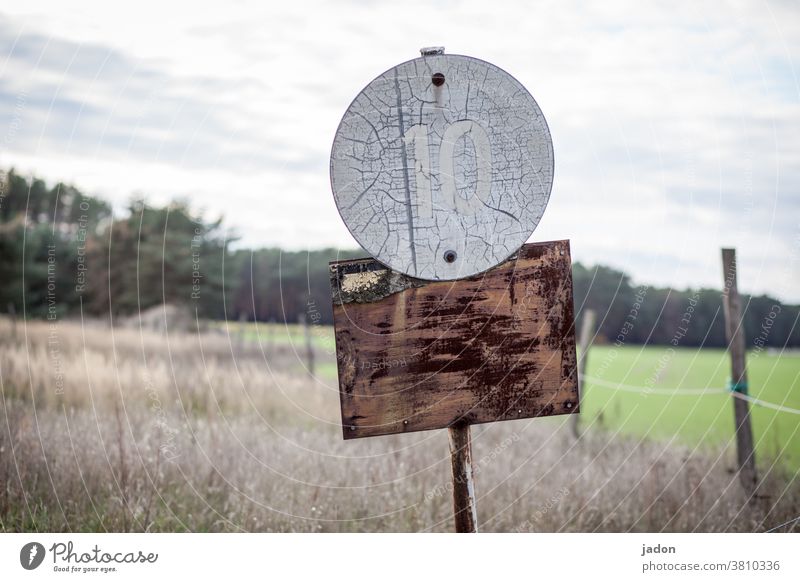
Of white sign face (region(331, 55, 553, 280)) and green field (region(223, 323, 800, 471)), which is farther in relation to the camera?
green field (region(223, 323, 800, 471))

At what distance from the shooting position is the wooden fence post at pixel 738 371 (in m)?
5.07

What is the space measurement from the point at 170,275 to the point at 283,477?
15144 mm

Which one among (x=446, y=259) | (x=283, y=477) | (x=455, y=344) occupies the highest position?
(x=446, y=259)

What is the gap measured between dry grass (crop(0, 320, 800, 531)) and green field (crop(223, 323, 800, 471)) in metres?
0.76

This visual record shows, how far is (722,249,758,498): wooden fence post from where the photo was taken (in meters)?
5.07

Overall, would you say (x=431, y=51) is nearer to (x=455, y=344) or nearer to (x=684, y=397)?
(x=455, y=344)

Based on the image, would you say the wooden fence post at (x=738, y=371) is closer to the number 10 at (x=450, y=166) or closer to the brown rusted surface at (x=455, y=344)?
the brown rusted surface at (x=455, y=344)

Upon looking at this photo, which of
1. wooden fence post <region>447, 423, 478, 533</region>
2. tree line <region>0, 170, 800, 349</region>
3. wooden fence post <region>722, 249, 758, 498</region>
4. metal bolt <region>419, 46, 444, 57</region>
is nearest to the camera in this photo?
metal bolt <region>419, 46, 444, 57</region>

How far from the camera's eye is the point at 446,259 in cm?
271

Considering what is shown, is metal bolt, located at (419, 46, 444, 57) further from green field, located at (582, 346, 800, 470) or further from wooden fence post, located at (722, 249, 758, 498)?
wooden fence post, located at (722, 249, 758, 498)

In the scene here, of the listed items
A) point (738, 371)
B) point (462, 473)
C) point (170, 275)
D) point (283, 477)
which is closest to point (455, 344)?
point (462, 473)

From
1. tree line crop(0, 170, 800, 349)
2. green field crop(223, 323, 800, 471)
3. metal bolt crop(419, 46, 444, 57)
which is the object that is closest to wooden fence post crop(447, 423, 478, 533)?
metal bolt crop(419, 46, 444, 57)

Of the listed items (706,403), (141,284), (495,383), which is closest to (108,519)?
(495,383)
